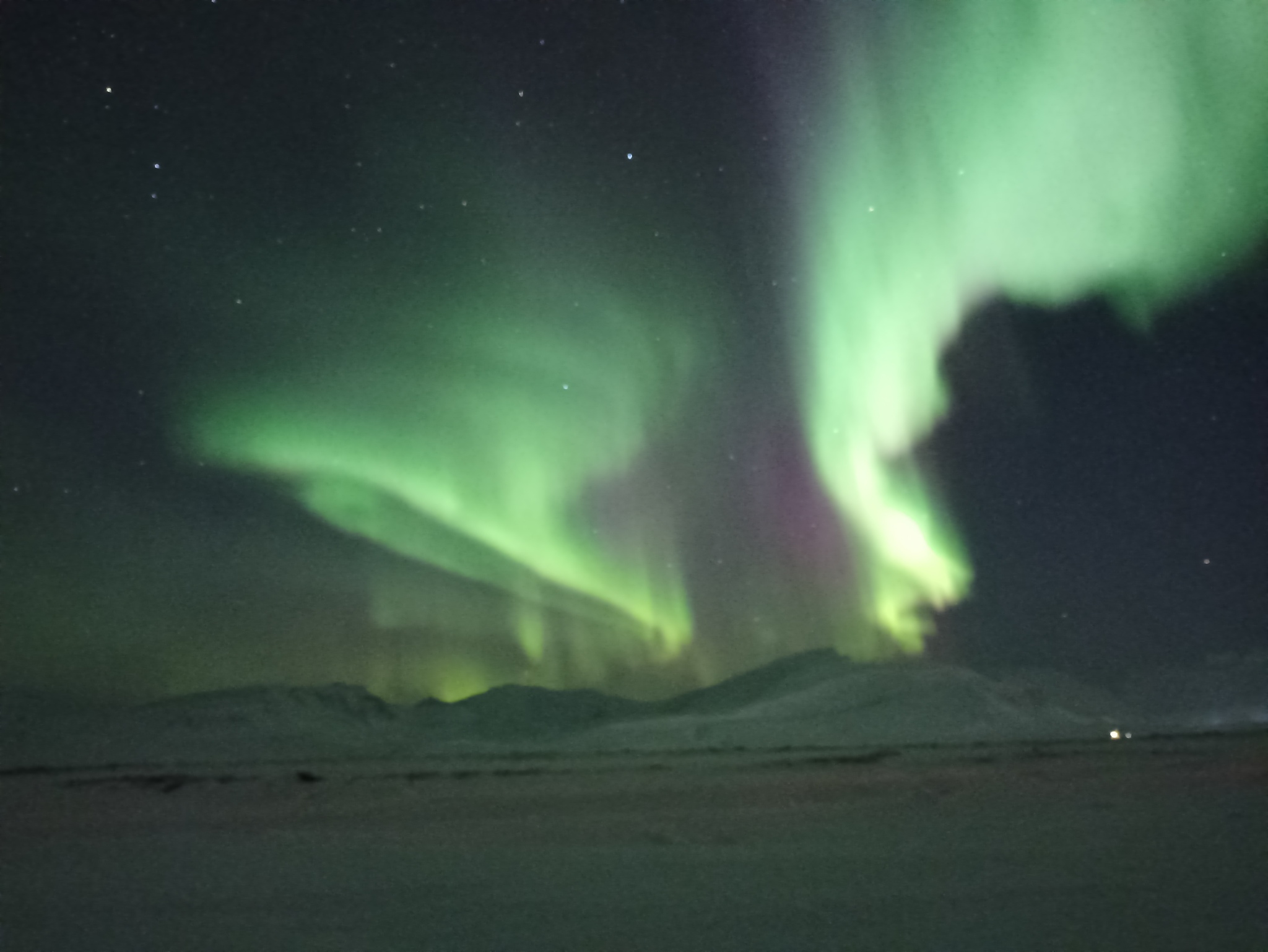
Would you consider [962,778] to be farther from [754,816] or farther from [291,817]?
[291,817]

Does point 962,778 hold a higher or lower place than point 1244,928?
lower

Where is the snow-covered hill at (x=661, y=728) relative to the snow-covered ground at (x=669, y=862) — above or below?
below

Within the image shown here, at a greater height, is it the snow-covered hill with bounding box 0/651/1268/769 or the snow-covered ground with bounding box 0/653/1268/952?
the snow-covered ground with bounding box 0/653/1268/952

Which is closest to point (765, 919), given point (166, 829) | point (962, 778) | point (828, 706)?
point (166, 829)

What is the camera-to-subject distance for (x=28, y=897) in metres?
10.3

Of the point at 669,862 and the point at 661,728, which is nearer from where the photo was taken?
the point at 669,862

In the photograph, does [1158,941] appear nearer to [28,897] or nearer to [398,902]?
[398,902]

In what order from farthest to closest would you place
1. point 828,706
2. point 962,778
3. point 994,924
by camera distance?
point 828,706
point 962,778
point 994,924

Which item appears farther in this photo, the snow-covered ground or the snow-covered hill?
the snow-covered hill

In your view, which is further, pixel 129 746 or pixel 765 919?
pixel 129 746

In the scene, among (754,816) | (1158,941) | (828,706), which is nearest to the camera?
(1158,941)

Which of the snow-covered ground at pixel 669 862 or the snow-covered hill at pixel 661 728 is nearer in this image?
the snow-covered ground at pixel 669 862

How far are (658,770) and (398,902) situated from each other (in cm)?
2761

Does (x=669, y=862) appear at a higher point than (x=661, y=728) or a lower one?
higher
